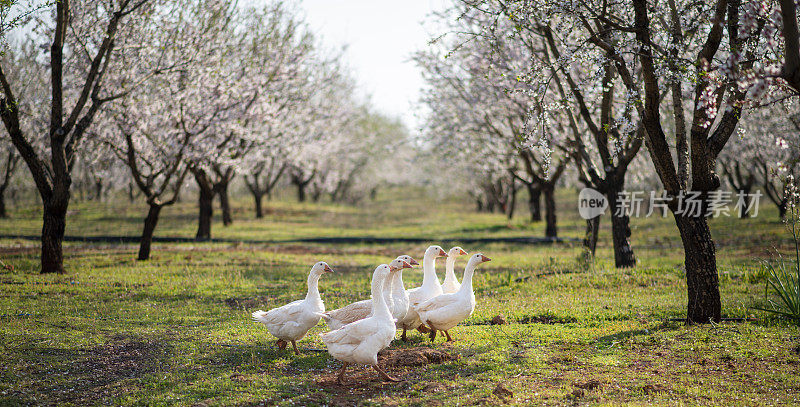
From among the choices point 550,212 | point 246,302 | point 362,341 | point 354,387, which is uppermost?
point 550,212

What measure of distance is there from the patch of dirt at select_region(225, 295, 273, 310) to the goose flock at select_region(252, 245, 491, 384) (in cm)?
319

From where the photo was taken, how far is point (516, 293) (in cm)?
1294

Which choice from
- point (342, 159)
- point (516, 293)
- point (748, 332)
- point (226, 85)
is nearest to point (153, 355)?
point (516, 293)

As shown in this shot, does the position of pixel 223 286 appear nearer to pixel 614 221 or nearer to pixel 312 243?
pixel 614 221

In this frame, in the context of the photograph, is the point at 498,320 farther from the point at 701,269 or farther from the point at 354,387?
the point at 354,387

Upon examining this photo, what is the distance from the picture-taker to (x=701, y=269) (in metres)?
9.09

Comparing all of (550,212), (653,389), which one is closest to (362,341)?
(653,389)

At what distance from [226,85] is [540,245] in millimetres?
14110

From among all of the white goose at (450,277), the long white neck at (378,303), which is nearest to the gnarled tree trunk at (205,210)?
the white goose at (450,277)

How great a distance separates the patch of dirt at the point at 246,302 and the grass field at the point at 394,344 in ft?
0.19

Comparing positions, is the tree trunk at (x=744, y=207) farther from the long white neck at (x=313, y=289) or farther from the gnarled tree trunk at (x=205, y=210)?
the long white neck at (x=313, y=289)

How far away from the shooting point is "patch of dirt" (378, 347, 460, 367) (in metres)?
7.88

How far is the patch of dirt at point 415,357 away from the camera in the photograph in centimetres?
788

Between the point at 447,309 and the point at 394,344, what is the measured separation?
1.09 metres
